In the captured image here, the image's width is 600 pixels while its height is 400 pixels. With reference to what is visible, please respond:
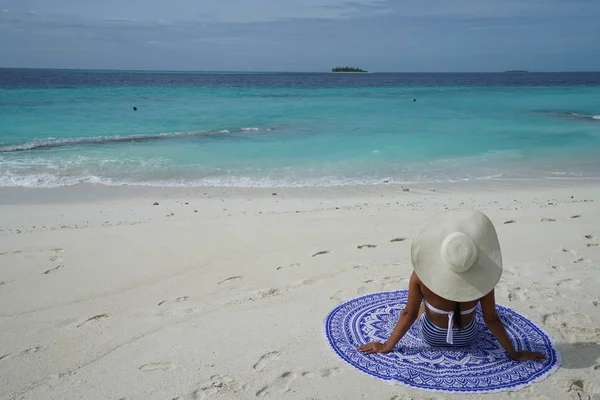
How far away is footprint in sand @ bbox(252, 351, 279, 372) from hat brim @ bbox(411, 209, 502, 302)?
119 cm

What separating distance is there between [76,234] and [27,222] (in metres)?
1.35

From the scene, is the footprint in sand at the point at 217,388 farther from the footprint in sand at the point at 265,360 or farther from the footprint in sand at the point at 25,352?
the footprint in sand at the point at 25,352

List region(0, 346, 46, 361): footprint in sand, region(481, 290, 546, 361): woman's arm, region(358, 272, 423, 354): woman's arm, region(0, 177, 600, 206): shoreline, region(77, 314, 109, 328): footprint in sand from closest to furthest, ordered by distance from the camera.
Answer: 1. region(481, 290, 546, 361): woman's arm
2. region(358, 272, 423, 354): woman's arm
3. region(0, 346, 46, 361): footprint in sand
4. region(77, 314, 109, 328): footprint in sand
5. region(0, 177, 600, 206): shoreline

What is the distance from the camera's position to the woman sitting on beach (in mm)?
2721

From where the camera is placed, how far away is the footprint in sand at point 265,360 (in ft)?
10.4

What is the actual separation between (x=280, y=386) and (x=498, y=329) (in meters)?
1.48

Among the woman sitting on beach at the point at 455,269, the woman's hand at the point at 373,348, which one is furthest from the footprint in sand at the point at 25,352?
the woman sitting on beach at the point at 455,269

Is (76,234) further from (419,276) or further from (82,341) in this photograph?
(419,276)

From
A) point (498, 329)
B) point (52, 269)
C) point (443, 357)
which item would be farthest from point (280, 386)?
point (52, 269)

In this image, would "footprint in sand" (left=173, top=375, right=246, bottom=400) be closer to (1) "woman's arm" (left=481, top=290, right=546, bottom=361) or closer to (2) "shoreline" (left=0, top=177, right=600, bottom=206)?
(1) "woman's arm" (left=481, top=290, right=546, bottom=361)

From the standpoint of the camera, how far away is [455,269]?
8.98 ft

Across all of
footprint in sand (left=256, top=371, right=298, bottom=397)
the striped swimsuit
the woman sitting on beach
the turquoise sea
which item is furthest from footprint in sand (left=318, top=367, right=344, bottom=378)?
the turquoise sea

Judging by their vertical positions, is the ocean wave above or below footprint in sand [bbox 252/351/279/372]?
above

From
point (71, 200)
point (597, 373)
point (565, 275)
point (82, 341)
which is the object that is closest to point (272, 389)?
point (82, 341)
